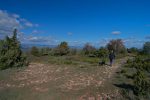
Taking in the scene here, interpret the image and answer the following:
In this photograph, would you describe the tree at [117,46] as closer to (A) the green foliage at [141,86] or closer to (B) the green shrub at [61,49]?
(B) the green shrub at [61,49]

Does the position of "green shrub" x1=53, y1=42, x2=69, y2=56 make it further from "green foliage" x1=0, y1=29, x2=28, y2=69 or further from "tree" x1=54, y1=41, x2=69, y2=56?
"green foliage" x1=0, y1=29, x2=28, y2=69

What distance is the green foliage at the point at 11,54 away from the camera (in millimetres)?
22892

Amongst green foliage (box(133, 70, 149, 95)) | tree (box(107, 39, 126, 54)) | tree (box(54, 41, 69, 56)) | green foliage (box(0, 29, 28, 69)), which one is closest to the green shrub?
tree (box(54, 41, 69, 56))

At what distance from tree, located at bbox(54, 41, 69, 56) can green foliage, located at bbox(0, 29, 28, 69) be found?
3196cm

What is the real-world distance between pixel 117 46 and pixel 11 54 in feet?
145

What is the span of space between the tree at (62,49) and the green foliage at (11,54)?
105ft

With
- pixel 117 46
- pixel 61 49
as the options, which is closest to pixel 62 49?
pixel 61 49

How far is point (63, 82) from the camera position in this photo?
654 inches

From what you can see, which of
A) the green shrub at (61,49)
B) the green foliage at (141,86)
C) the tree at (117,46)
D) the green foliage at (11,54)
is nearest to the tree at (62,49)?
the green shrub at (61,49)

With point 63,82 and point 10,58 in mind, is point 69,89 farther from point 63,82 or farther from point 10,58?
point 10,58

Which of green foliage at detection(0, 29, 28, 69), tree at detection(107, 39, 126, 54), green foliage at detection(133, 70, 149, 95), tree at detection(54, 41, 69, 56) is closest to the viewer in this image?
green foliage at detection(133, 70, 149, 95)

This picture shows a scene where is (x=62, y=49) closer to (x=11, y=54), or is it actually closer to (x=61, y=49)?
(x=61, y=49)

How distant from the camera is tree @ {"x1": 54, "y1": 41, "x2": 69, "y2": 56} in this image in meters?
59.1

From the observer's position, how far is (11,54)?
77.7 ft
